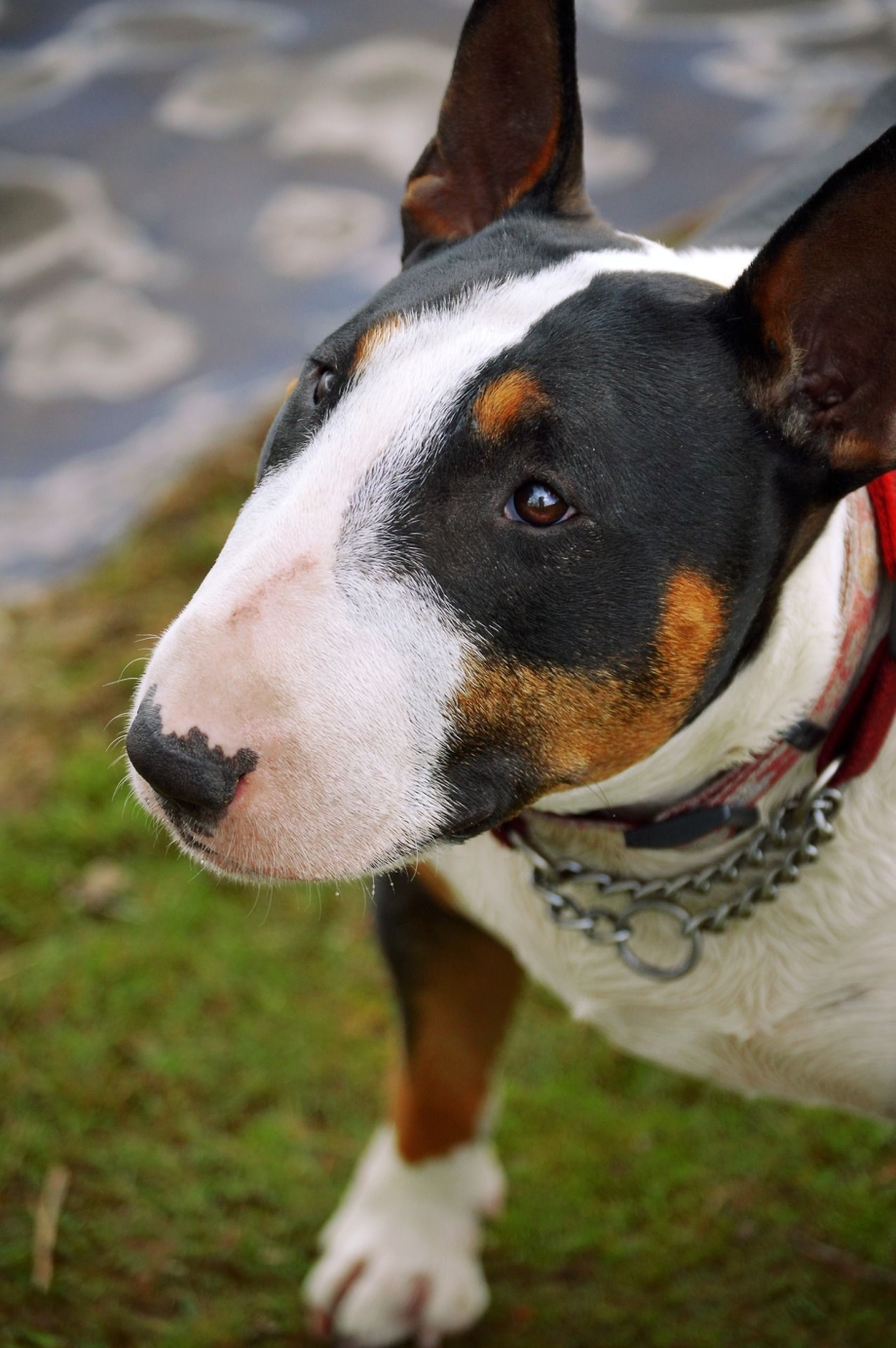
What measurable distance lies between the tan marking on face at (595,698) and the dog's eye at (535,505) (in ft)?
0.52

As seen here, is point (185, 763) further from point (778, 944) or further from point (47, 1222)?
point (47, 1222)

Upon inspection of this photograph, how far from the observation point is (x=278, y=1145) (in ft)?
9.02

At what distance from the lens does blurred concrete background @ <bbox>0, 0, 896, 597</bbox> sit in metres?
4.57

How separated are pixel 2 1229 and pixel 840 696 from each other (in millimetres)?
1786

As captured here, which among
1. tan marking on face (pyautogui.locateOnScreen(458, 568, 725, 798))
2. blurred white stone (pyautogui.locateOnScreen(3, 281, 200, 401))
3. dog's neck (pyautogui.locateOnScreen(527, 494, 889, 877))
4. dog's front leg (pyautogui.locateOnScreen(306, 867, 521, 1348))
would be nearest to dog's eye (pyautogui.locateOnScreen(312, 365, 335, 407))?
tan marking on face (pyautogui.locateOnScreen(458, 568, 725, 798))

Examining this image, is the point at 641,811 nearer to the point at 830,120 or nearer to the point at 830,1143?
the point at 830,1143

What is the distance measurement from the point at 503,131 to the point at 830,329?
581 mm

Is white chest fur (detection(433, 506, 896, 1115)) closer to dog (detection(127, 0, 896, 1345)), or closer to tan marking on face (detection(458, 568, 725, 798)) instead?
dog (detection(127, 0, 896, 1345))

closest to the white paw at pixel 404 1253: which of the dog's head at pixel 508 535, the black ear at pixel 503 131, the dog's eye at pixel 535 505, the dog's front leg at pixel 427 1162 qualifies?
the dog's front leg at pixel 427 1162

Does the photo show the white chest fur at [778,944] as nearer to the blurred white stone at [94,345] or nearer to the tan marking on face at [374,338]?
the tan marking on face at [374,338]

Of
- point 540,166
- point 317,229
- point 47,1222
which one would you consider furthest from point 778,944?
point 317,229

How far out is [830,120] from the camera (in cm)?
508

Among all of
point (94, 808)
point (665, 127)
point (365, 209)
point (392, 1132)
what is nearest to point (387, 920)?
point (392, 1132)

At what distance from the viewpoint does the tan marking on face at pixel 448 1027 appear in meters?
2.30
